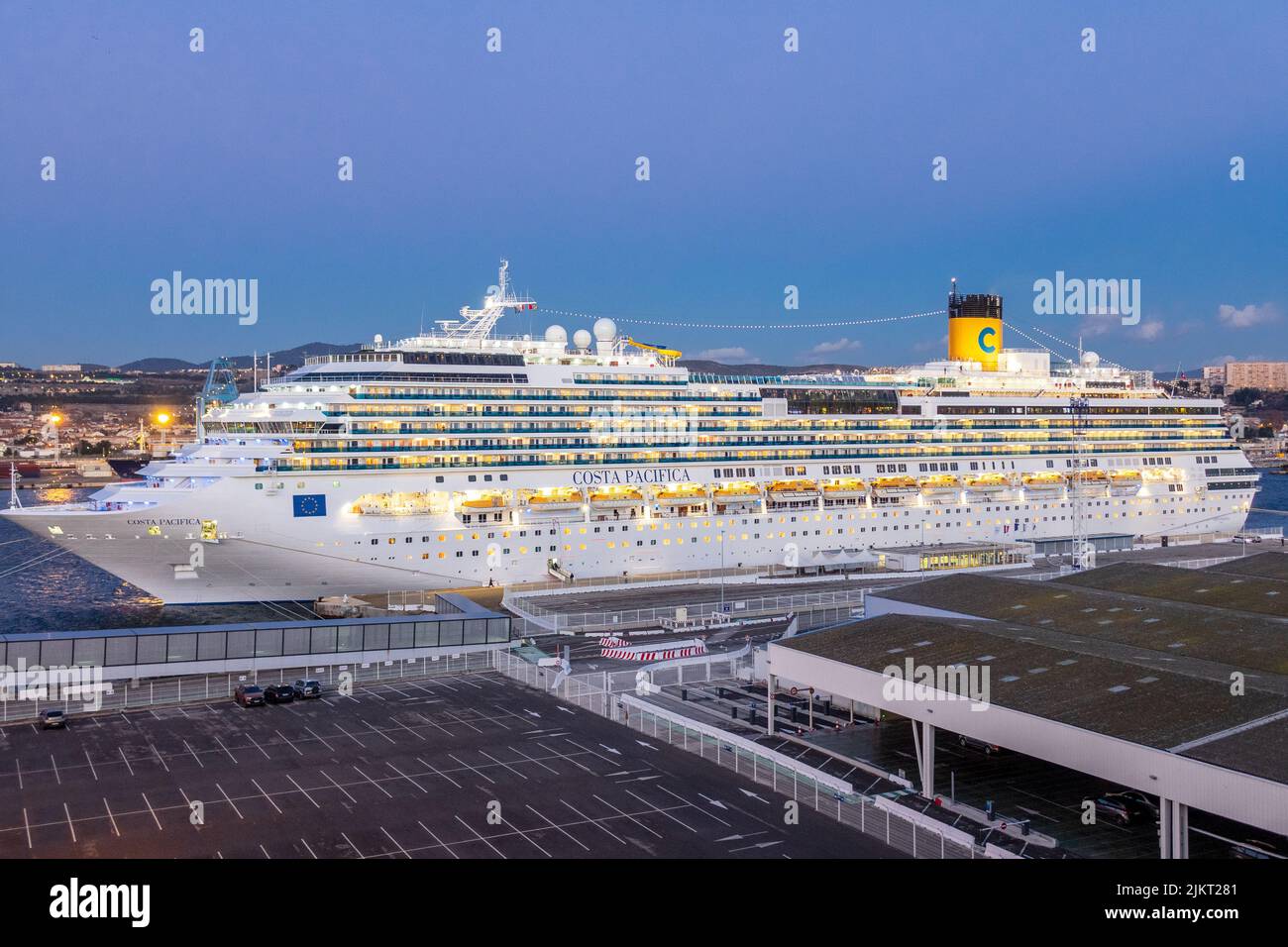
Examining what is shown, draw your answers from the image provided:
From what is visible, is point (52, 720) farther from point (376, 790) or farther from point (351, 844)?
point (351, 844)

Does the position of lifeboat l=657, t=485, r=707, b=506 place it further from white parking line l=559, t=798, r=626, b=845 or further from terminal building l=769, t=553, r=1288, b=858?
white parking line l=559, t=798, r=626, b=845

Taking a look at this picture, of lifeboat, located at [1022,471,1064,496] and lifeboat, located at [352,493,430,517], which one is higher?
lifeboat, located at [1022,471,1064,496]

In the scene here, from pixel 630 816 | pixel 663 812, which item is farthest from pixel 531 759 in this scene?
pixel 663 812

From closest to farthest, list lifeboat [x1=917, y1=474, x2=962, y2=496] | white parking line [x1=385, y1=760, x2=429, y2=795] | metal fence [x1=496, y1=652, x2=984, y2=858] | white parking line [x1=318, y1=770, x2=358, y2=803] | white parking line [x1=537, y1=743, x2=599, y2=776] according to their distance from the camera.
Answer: metal fence [x1=496, y1=652, x2=984, y2=858] → white parking line [x1=318, y1=770, x2=358, y2=803] → white parking line [x1=385, y1=760, x2=429, y2=795] → white parking line [x1=537, y1=743, x2=599, y2=776] → lifeboat [x1=917, y1=474, x2=962, y2=496]

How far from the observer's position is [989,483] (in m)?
63.8

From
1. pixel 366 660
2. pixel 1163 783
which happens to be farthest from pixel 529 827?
pixel 366 660

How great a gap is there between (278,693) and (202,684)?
10.5 ft

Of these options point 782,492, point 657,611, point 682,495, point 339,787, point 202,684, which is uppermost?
point 782,492

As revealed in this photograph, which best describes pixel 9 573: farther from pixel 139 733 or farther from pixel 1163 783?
pixel 1163 783

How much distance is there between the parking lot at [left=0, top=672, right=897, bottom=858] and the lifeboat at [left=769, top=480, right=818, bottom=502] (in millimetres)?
29873

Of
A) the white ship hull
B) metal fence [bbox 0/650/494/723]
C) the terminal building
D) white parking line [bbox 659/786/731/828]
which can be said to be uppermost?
the white ship hull

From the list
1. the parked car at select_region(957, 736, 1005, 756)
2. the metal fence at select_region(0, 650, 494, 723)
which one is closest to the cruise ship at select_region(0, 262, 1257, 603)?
the metal fence at select_region(0, 650, 494, 723)

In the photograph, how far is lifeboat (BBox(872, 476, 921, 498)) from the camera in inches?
2370
